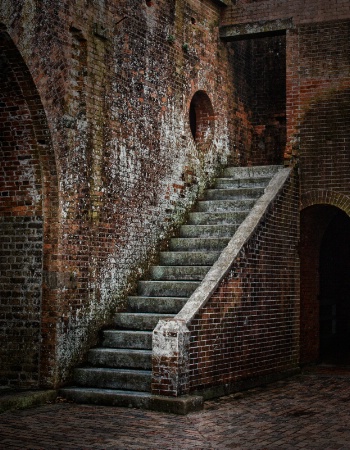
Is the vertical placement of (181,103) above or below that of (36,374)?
above

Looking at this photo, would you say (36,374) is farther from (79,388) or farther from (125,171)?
(125,171)

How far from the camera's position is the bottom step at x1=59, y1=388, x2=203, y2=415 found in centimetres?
827

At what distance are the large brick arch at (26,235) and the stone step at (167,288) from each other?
6.65 ft

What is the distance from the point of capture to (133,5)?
36.7 feet

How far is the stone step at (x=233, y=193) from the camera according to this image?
485 inches

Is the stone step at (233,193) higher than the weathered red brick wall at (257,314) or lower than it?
higher

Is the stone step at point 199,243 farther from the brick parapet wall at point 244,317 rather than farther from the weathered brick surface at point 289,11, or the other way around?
the weathered brick surface at point 289,11

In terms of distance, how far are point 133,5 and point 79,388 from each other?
19.5ft

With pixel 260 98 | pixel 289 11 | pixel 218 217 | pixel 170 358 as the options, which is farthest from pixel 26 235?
pixel 260 98

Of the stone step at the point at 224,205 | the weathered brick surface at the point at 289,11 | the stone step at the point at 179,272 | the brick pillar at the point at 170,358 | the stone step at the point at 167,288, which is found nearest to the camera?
the brick pillar at the point at 170,358

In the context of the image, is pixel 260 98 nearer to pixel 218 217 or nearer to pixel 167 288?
pixel 218 217

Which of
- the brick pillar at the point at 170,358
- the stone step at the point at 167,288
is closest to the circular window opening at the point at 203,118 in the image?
the stone step at the point at 167,288

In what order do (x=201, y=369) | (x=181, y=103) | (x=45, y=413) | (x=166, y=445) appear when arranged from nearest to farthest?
(x=166, y=445)
(x=45, y=413)
(x=201, y=369)
(x=181, y=103)

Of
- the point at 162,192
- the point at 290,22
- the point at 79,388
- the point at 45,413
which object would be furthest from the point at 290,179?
the point at 45,413
